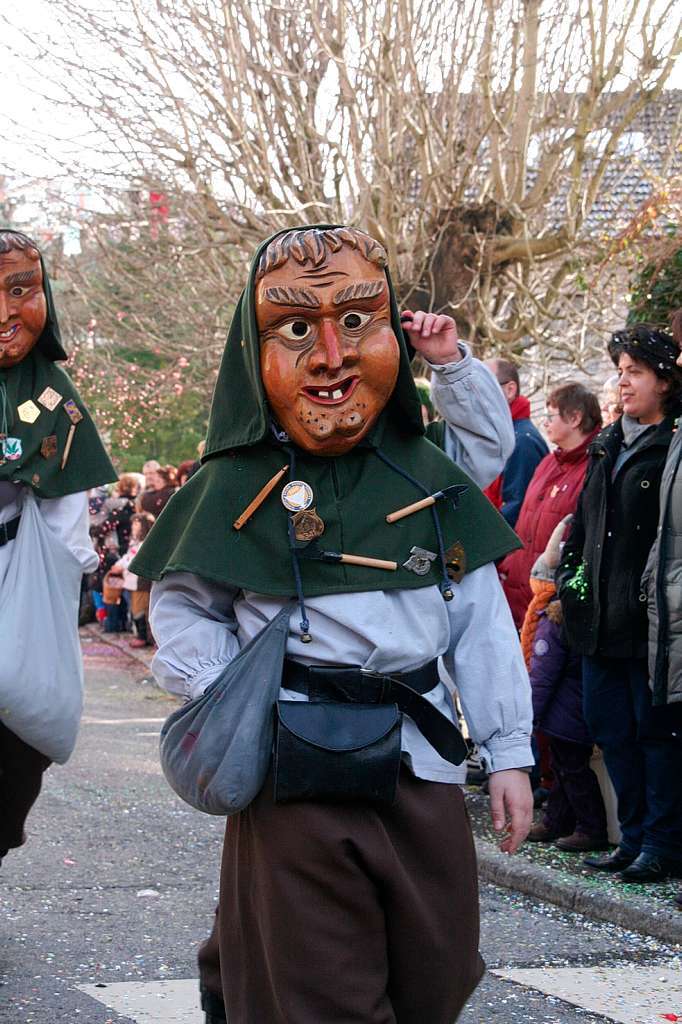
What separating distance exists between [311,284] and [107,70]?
35.0 feet

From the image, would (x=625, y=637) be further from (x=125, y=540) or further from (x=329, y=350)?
(x=125, y=540)

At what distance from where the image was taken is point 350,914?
9.84 ft

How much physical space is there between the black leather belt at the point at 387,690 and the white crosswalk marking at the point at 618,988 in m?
1.59

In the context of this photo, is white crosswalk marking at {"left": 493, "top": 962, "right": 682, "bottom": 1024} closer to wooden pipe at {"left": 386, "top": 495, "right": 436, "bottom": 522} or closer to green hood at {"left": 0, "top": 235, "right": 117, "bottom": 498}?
wooden pipe at {"left": 386, "top": 495, "right": 436, "bottom": 522}

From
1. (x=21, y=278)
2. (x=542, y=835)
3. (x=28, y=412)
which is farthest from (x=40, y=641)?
(x=542, y=835)

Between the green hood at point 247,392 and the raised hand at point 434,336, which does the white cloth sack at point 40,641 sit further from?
the raised hand at point 434,336

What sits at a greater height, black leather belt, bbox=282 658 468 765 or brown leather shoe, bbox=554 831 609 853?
black leather belt, bbox=282 658 468 765

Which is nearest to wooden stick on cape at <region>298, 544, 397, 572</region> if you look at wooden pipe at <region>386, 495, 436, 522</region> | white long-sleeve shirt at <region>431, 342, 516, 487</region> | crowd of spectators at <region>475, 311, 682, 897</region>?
wooden pipe at <region>386, 495, 436, 522</region>

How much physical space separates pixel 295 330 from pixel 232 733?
951 millimetres

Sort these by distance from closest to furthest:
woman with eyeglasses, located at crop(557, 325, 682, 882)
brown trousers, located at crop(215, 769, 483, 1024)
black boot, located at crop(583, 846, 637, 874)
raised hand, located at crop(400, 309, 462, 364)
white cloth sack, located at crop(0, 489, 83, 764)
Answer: brown trousers, located at crop(215, 769, 483, 1024)
raised hand, located at crop(400, 309, 462, 364)
white cloth sack, located at crop(0, 489, 83, 764)
woman with eyeglasses, located at crop(557, 325, 682, 882)
black boot, located at crop(583, 846, 637, 874)

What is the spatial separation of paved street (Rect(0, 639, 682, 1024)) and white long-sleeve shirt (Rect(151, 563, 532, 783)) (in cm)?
147

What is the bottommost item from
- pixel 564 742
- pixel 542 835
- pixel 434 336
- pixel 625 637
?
pixel 542 835

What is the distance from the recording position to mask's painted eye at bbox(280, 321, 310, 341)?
131 inches

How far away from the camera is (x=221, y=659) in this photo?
3.23m
